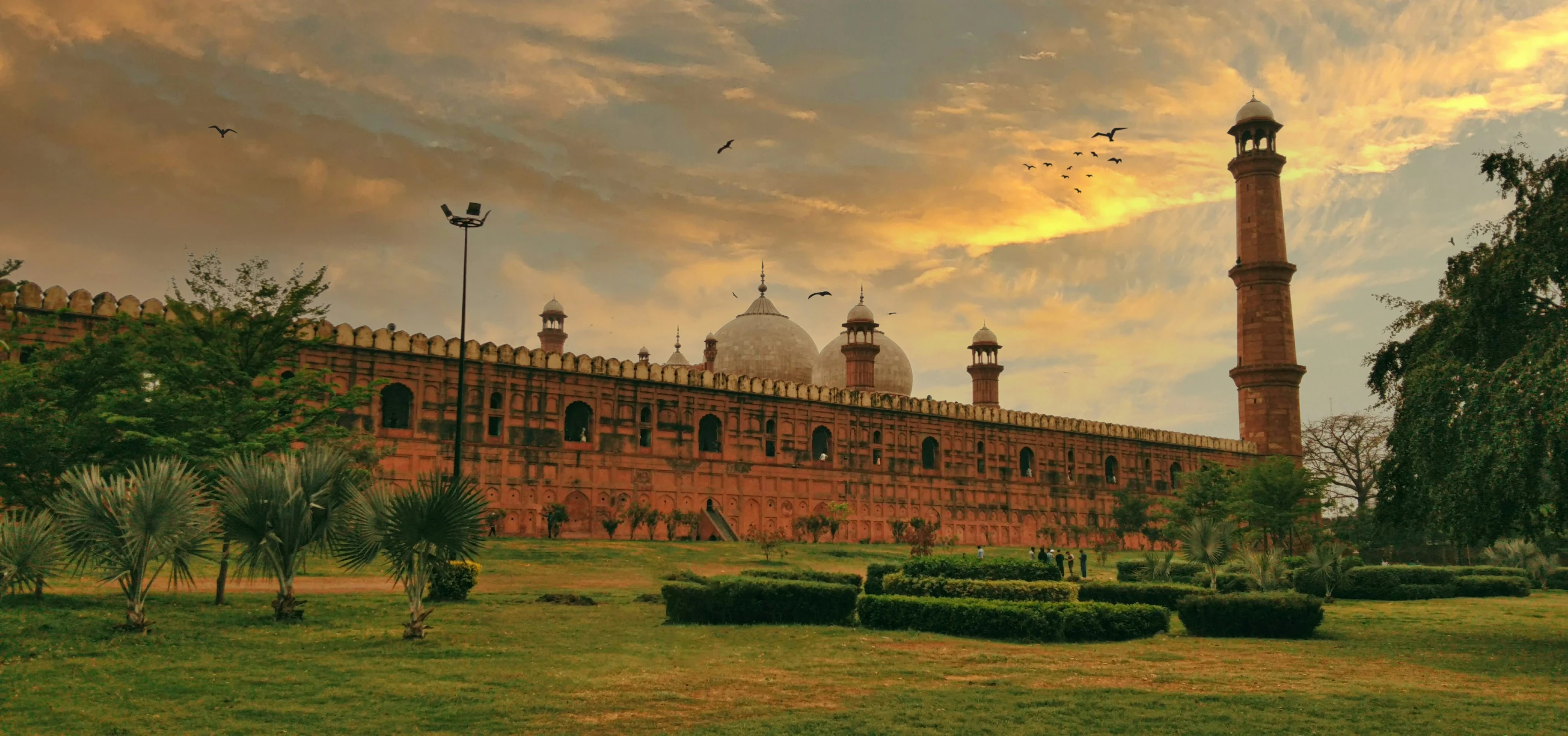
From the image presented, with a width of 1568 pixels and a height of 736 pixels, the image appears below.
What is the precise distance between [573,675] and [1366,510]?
176 ft

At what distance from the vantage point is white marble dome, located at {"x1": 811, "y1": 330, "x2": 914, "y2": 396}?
65375mm

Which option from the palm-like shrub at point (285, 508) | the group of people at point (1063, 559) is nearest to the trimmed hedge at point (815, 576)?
the group of people at point (1063, 559)

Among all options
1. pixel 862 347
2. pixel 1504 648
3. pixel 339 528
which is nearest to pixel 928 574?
pixel 1504 648

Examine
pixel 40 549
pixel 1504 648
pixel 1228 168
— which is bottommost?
pixel 1504 648

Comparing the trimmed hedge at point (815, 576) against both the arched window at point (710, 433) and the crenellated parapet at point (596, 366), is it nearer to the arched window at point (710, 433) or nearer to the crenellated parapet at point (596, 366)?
the crenellated parapet at point (596, 366)

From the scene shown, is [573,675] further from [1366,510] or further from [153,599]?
[1366,510]

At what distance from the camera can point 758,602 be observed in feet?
58.2

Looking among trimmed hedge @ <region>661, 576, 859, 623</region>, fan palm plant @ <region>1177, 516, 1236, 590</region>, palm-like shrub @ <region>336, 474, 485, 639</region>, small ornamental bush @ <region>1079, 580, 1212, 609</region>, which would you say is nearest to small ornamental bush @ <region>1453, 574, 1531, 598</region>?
fan palm plant @ <region>1177, 516, 1236, 590</region>

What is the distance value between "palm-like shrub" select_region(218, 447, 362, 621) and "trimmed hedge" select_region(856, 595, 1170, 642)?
28.5ft

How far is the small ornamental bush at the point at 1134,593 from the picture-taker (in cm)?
2134

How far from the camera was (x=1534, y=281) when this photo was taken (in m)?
16.9

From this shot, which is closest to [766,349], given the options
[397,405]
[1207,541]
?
[397,405]

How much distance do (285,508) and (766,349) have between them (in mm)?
46638

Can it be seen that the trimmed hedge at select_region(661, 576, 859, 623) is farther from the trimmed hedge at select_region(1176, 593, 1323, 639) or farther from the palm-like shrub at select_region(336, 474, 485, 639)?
the trimmed hedge at select_region(1176, 593, 1323, 639)
